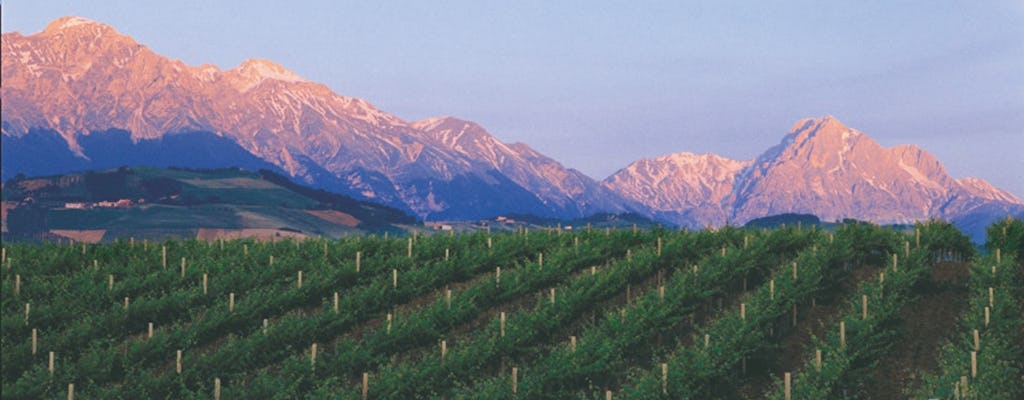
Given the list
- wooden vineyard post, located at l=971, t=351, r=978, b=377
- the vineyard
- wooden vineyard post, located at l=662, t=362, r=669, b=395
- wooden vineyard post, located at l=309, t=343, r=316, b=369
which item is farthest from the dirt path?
wooden vineyard post, located at l=309, t=343, r=316, b=369

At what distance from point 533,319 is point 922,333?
13.4 metres

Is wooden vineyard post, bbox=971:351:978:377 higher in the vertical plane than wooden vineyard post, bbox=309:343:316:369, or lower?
higher

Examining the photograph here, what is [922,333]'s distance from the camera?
35938mm

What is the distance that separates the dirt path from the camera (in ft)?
100

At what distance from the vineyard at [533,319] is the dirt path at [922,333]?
0.10 m

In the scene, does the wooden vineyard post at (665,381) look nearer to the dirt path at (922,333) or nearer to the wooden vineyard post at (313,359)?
the dirt path at (922,333)

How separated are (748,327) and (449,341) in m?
10.1

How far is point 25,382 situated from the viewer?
30047 mm

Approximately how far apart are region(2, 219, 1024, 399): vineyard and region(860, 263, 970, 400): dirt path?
0.10 meters

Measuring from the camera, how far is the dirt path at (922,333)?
3056 centimetres

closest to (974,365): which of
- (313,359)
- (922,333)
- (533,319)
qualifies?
(922,333)

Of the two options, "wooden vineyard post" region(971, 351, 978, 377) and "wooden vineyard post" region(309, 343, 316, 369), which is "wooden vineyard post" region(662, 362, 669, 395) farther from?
"wooden vineyard post" region(309, 343, 316, 369)

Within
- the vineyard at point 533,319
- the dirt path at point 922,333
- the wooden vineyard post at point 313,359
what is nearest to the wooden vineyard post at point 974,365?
the vineyard at point 533,319

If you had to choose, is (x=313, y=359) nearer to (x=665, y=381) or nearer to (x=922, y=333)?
(x=665, y=381)
